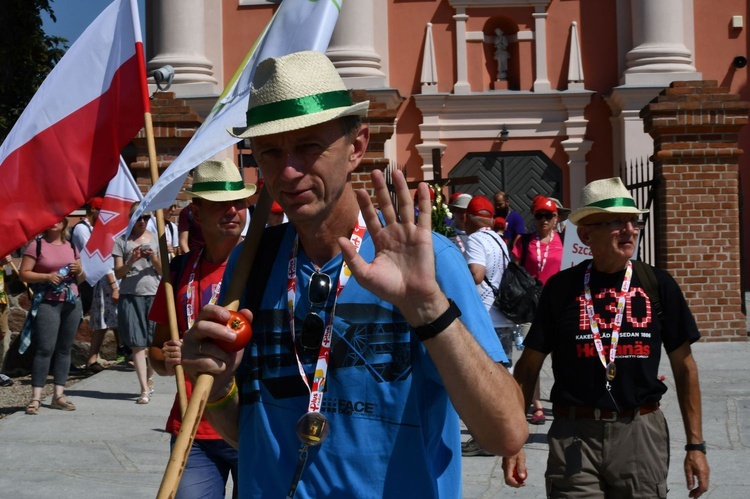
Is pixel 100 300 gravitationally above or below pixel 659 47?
below

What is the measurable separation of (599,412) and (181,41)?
18047 mm

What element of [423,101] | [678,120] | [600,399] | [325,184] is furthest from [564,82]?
[325,184]

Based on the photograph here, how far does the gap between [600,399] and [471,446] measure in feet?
11.2

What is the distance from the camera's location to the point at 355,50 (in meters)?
20.9

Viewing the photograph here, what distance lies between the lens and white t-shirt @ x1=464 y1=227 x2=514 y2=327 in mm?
8703

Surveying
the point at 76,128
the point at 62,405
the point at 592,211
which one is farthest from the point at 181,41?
the point at 76,128

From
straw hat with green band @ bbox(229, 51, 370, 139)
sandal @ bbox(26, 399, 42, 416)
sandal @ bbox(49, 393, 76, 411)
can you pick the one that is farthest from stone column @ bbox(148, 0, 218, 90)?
straw hat with green band @ bbox(229, 51, 370, 139)

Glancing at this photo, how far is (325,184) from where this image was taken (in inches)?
108

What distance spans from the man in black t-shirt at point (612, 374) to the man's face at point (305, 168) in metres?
2.26

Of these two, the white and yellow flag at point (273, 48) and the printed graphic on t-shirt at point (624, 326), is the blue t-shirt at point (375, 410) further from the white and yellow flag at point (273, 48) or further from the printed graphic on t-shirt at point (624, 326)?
the printed graphic on t-shirt at point (624, 326)

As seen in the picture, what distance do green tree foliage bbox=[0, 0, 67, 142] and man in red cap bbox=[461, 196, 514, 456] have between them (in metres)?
22.6

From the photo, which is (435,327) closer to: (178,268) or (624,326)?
(624,326)

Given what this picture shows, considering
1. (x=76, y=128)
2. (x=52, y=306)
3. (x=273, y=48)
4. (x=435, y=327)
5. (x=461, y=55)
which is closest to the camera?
(x=435, y=327)

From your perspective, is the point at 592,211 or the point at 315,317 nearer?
the point at 315,317
